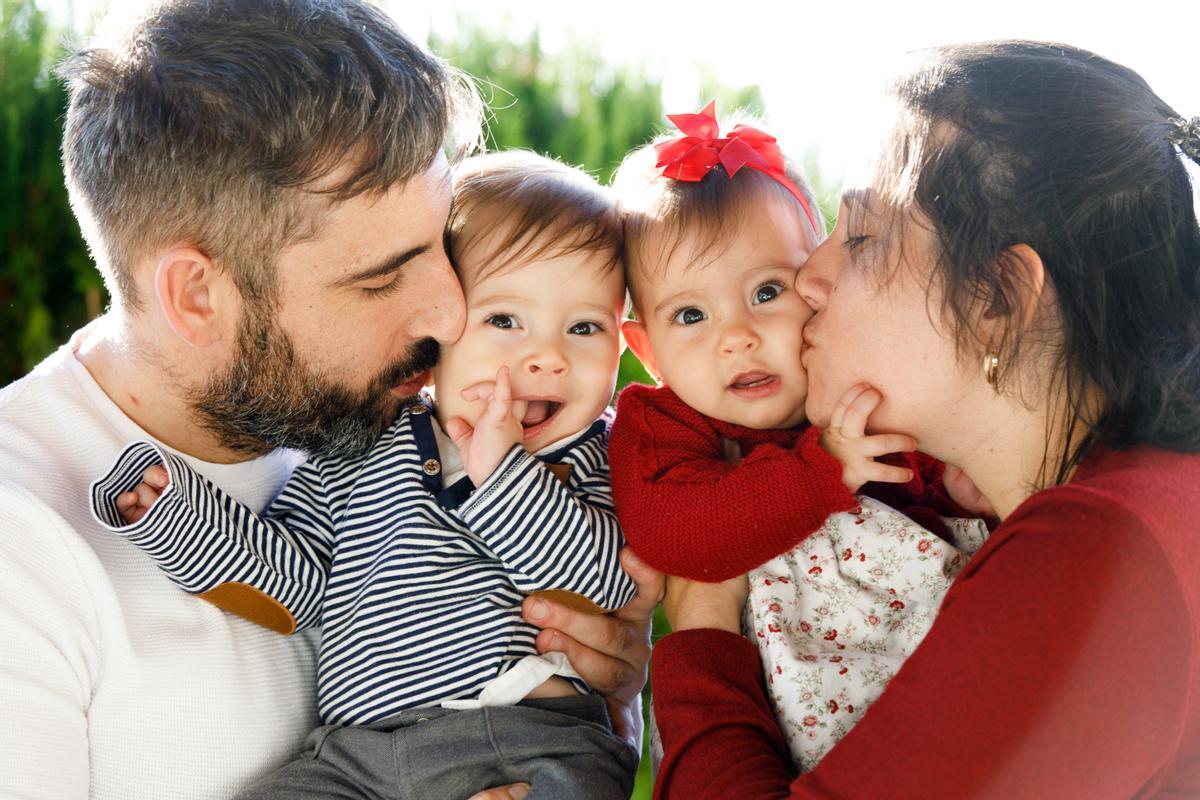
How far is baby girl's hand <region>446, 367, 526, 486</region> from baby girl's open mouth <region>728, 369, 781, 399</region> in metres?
0.46

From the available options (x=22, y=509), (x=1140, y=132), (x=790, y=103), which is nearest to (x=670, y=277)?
(x=1140, y=132)

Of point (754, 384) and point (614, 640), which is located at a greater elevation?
point (754, 384)

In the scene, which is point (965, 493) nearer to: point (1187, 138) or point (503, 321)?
point (1187, 138)

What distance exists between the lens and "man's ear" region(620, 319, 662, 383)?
266 cm

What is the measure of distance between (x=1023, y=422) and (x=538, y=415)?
1.03 m

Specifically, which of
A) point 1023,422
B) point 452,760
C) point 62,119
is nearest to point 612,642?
point 452,760

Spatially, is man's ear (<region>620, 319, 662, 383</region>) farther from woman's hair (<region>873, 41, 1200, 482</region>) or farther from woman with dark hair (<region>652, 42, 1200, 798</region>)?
woman's hair (<region>873, 41, 1200, 482</region>)

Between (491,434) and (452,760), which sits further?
(491,434)

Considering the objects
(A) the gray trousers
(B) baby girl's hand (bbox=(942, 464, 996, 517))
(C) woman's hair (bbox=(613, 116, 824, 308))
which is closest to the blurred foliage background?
(C) woman's hair (bbox=(613, 116, 824, 308))

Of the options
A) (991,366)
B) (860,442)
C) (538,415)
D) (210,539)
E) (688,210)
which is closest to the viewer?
(991,366)

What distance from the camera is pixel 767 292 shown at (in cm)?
243

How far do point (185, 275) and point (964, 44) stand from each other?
160 centimetres

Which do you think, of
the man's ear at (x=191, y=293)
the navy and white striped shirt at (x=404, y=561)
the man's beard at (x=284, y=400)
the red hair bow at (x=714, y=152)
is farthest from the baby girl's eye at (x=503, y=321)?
the man's ear at (x=191, y=293)

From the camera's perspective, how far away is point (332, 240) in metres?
2.45
